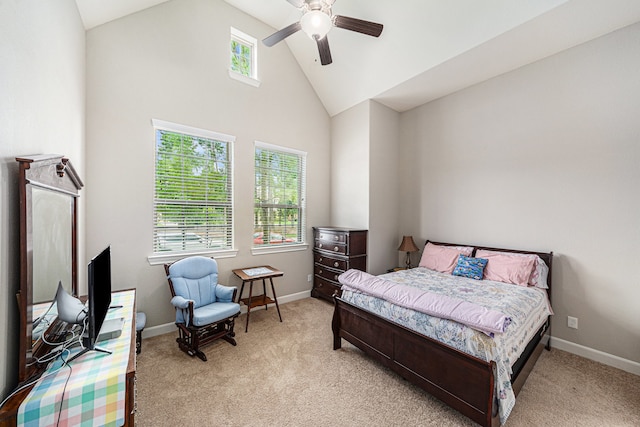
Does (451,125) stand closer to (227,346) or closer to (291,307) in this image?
(291,307)

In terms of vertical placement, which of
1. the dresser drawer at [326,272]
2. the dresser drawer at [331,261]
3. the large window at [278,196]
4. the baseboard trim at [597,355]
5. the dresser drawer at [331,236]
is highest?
the large window at [278,196]

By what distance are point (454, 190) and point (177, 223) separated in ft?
12.7

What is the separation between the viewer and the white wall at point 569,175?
2414mm

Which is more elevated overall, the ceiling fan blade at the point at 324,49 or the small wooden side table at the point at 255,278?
the ceiling fan blade at the point at 324,49

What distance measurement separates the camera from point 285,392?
2045 mm

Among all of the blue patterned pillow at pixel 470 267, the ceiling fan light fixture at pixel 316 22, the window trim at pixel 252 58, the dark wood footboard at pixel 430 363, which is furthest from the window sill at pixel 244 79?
the blue patterned pillow at pixel 470 267

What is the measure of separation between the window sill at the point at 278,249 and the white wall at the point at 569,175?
93.7 inches

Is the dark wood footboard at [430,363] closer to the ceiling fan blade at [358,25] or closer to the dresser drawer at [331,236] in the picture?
the dresser drawer at [331,236]

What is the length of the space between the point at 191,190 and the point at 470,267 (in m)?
3.69

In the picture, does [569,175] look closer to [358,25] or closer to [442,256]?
[442,256]

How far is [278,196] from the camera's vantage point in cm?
404

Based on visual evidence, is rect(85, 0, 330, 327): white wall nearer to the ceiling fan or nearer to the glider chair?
the glider chair

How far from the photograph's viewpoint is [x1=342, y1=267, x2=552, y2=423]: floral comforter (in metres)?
1.59

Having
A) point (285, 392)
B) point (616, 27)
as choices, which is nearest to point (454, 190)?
point (616, 27)
